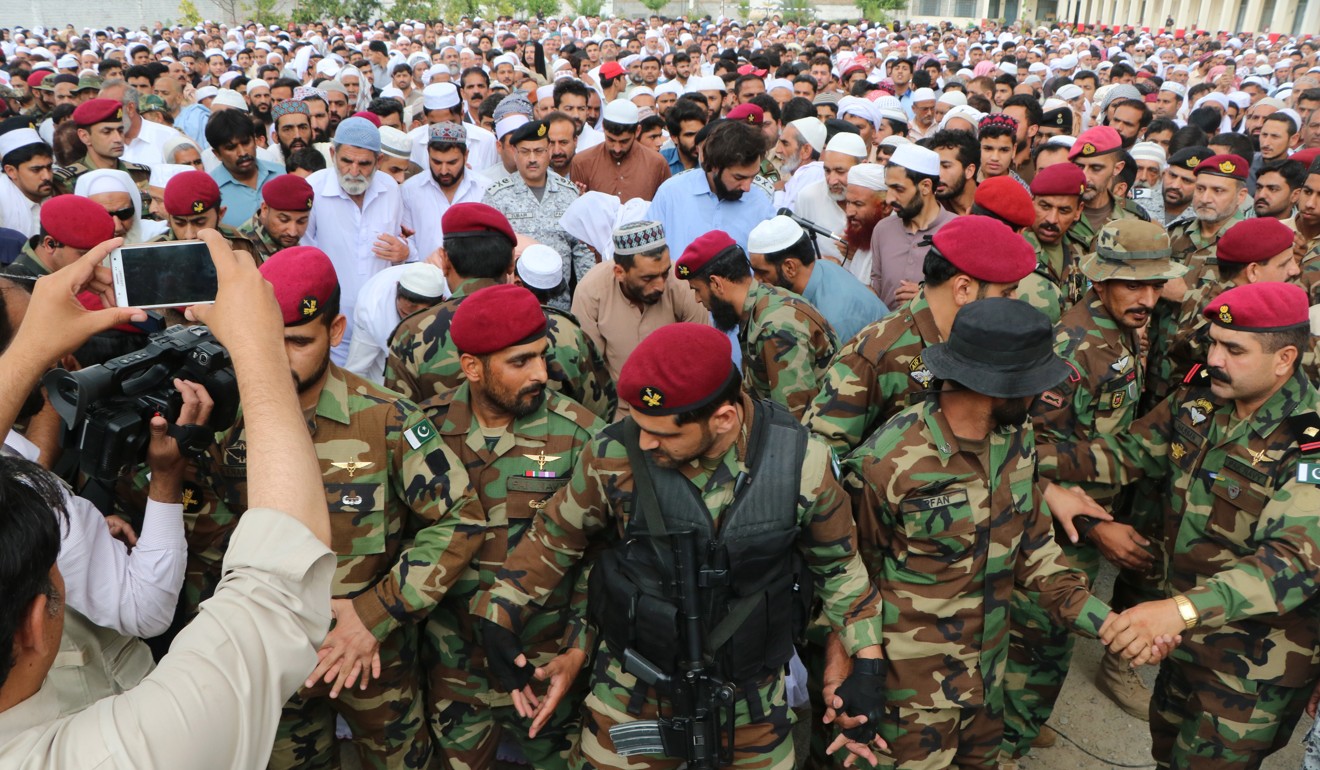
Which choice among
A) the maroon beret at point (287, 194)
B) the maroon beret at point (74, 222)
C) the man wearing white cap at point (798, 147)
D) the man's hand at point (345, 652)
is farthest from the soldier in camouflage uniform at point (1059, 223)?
the maroon beret at point (74, 222)

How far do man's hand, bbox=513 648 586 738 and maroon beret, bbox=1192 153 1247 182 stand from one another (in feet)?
16.4

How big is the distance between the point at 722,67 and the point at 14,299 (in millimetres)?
13243

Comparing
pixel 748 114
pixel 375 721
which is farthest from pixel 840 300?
pixel 748 114

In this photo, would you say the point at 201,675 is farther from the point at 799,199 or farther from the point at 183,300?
the point at 799,199

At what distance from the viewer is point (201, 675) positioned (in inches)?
52.2

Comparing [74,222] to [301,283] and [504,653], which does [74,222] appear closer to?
[301,283]

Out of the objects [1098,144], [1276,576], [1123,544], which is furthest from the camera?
[1098,144]

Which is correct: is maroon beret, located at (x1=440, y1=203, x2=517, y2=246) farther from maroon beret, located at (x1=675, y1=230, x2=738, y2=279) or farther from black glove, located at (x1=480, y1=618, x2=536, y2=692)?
black glove, located at (x1=480, y1=618, x2=536, y2=692)

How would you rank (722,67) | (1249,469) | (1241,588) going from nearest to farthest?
(1241,588) → (1249,469) → (722,67)

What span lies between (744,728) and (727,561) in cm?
52

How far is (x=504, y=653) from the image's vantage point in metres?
2.80

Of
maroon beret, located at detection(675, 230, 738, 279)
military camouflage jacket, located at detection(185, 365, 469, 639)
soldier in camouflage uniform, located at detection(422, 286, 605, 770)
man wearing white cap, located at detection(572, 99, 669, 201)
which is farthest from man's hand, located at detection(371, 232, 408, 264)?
military camouflage jacket, located at detection(185, 365, 469, 639)

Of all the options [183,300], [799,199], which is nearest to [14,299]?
[183,300]

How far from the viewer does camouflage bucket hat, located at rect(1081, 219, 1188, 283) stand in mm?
3734
